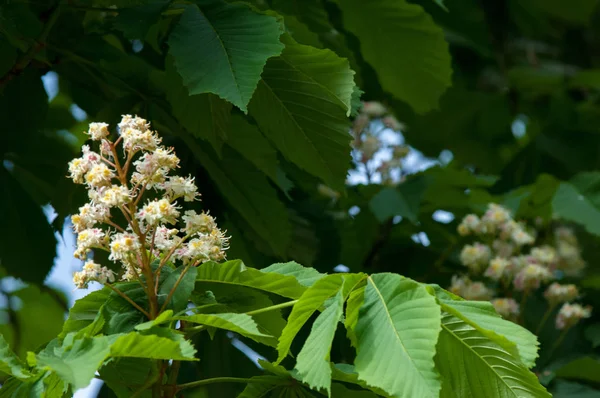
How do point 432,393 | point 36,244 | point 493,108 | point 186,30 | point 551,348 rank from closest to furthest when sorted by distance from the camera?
point 432,393 < point 186,30 < point 36,244 < point 551,348 < point 493,108

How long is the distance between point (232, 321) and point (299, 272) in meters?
0.21

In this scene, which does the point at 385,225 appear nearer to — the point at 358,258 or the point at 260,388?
the point at 358,258

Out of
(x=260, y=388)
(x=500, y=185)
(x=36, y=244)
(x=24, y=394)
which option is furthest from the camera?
(x=500, y=185)

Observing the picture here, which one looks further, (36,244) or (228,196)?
(36,244)

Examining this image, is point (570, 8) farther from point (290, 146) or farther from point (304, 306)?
point (304, 306)

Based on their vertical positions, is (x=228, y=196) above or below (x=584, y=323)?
above

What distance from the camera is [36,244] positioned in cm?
205

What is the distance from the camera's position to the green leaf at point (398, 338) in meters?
0.95

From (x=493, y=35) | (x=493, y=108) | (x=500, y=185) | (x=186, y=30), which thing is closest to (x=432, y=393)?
(x=186, y=30)

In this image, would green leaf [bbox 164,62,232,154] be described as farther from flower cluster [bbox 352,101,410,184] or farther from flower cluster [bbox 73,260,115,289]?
flower cluster [bbox 352,101,410,184]

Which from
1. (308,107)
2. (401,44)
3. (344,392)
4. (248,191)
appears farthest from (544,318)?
(344,392)

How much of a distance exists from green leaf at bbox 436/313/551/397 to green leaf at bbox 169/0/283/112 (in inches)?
18.2

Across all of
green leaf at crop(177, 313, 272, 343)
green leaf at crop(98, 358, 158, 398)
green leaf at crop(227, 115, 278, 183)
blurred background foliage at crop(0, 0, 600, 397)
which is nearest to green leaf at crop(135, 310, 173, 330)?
green leaf at crop(177, 313, 272, 343)

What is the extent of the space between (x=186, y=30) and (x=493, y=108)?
7.00 ft
